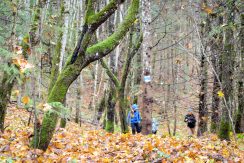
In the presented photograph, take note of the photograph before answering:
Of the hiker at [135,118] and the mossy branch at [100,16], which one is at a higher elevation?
the mossy branch at [100,16]

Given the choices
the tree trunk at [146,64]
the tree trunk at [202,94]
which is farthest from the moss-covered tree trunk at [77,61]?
the tree trunk at [202,94]

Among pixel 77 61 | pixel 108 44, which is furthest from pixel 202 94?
pixel 77 61

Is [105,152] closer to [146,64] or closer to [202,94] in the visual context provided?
[146,64]

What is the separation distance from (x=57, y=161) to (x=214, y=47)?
37.5 ft

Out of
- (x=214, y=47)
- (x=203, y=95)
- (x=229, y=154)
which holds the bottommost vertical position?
(x=229, y=154)

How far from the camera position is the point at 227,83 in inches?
427

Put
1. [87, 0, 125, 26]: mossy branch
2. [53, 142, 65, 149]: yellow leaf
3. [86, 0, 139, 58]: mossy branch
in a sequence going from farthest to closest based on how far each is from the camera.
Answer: [53, 142, 65, 149]: yellow leaf → [86, 0, 139, 58]: mossy branch → [87, 0, 125, 26]: mossy branch

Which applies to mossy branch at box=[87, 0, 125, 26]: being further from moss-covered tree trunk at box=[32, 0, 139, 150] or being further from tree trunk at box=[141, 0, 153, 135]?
tree trunk at box=[141, 0, 153, 135]

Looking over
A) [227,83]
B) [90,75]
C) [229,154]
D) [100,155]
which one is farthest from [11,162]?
[90,75]

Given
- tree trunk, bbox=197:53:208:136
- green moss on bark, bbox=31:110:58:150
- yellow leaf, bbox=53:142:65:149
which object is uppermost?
tree trunk, bbox=197:53:208:136

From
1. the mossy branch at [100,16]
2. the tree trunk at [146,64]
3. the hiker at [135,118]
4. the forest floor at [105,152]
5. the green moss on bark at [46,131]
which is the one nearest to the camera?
the forest floor at [105,152]

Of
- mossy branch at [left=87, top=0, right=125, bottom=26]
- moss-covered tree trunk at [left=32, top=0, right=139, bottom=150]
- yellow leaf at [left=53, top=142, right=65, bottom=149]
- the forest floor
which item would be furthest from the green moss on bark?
mossy branch at [left=87, top=0, right=125, bottom=26]

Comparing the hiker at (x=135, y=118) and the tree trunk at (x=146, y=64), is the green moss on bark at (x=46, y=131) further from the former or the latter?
the hiker at (x=135, y=118)

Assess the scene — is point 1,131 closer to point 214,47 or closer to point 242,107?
point 214,47
